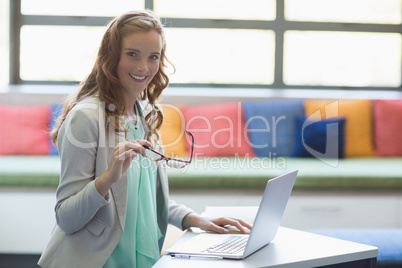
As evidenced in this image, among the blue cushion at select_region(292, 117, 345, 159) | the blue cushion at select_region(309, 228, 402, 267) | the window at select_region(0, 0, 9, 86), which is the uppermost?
the window at select_region(0, 0, 9, 86)

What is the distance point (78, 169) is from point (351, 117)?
2.88 m

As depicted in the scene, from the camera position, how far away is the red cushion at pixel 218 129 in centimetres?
402

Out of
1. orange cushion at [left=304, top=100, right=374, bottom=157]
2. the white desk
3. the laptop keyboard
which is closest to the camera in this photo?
the white desk

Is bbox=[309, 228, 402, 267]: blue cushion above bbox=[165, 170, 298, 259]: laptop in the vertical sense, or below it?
below

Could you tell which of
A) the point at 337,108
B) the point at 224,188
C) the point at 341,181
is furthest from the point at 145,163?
the point at 337,108

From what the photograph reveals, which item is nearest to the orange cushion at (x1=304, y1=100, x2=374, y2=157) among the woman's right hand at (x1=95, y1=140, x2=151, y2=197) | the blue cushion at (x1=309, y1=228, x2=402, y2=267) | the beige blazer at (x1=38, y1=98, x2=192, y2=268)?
the blue cushion at (x1=309, y1=228, x2=402, y2=267)

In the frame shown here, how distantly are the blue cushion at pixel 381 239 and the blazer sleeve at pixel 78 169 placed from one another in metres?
1.17

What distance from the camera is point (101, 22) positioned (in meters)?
4.53

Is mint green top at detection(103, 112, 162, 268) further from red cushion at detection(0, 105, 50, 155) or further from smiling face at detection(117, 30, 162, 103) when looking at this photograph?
red cushion at detection(0, 105, 50, 155)

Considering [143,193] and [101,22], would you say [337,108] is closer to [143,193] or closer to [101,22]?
[101,22]

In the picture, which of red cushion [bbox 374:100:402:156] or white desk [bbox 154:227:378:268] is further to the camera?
red cushion [bbox 374:100:402:156]

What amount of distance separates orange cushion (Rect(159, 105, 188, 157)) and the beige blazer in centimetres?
213

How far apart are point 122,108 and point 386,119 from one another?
280 cm

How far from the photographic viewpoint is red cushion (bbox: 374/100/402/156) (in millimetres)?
4234
